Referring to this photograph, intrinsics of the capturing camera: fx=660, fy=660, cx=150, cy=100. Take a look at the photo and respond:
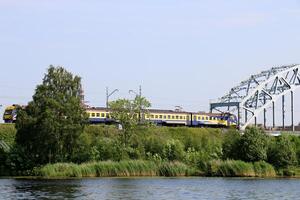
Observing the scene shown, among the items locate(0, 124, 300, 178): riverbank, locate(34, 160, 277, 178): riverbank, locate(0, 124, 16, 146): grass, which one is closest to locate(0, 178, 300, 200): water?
locate(34, 160, 277, 178): riverbank

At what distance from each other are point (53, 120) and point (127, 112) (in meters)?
13.5

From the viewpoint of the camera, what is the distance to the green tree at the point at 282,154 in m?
80.8

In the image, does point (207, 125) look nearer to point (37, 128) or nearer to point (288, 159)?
point (288, 159)

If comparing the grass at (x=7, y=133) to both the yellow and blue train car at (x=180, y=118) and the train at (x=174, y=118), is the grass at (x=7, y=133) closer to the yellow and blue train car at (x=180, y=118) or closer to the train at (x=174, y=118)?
the train at (x=174, y=118)

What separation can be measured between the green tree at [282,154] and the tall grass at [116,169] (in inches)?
426

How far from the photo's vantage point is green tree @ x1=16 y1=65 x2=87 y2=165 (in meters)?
74.8

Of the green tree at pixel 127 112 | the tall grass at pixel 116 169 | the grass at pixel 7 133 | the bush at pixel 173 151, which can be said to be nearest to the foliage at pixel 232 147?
the bush at pixel 173 151

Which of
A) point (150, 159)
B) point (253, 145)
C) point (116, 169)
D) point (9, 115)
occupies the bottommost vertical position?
point (116, 169)

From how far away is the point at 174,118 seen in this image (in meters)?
119

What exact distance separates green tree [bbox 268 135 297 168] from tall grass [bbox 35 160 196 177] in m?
10.8

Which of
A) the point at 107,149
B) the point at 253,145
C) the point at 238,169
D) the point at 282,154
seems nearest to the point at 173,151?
the point at 107,149

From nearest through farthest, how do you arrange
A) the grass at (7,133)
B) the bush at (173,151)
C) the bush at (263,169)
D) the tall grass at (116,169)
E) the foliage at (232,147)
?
the tall grass at (116,169)
the bush at (263,169)
the bush at (173,151)
the foliage at (232,147)
the grass at (7,133)

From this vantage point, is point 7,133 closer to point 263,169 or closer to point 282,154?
point 263,169

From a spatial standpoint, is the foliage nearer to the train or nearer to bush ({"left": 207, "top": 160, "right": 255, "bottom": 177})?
bush ({"left": 207, "top": 160, "right": 255, "bottom": 177})
